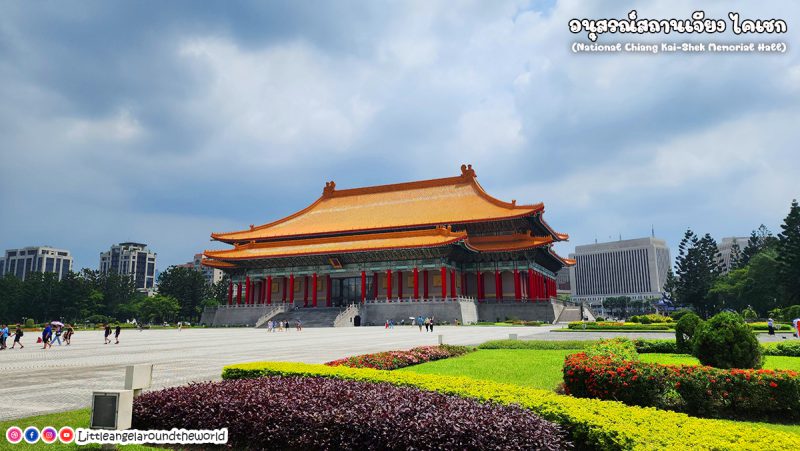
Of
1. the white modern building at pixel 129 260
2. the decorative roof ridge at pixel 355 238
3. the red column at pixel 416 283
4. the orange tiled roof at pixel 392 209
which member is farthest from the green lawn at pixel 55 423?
the white modern building at pixel 129 260

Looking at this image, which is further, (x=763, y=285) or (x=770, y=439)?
(x=763, y=285)

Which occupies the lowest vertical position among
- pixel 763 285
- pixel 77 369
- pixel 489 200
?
pixel 77 369

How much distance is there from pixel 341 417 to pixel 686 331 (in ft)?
45.2

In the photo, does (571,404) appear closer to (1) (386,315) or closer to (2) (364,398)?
(2) (364,398)

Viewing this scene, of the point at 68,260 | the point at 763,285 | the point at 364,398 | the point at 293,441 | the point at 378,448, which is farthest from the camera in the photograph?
the point at 68,260

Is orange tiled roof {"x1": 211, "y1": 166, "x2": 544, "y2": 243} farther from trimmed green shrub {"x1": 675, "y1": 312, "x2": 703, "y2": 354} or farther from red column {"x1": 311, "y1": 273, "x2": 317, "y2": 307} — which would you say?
trimmed green shrub {"x1": 675, "y1": 312, "x2": 703, "y2": 354}

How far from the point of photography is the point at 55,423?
6.64 m

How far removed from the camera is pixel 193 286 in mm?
77438

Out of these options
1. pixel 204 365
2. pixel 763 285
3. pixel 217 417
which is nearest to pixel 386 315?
pixel 204 365

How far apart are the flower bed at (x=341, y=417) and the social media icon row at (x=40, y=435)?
31.4 inches

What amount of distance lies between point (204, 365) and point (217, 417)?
317 inches

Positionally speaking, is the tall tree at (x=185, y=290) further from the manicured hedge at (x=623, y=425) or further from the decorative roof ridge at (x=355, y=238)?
the manicured hedge at (x=623, y=425)

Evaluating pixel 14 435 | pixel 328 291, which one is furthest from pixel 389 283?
pixel 14 435

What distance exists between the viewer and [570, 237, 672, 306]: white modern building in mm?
138750
